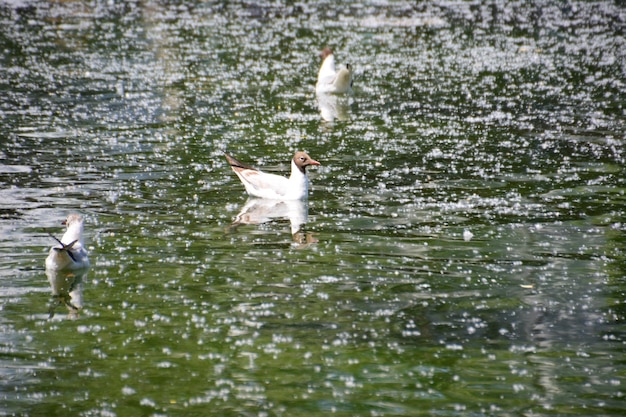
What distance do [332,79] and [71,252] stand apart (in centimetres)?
1431

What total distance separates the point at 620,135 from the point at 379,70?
9840mm

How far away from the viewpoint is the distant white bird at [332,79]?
24219mm

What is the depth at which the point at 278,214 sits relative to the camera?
14508 mm

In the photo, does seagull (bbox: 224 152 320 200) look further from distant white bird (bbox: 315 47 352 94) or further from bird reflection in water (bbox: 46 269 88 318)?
distant white bird (bbox: 315 47 352 94)

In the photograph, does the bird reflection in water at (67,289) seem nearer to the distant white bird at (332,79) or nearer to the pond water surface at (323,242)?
the pond water surface at (323,242)

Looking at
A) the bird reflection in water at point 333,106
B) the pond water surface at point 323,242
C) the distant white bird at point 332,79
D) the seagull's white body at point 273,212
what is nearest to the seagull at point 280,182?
the seagull's white body at point 273,212

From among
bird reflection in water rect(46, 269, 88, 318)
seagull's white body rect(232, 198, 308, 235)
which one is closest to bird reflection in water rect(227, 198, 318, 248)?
seagull's white body rect(232, 198, 308, 235)

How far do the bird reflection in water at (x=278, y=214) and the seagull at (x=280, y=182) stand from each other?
9 centimetres

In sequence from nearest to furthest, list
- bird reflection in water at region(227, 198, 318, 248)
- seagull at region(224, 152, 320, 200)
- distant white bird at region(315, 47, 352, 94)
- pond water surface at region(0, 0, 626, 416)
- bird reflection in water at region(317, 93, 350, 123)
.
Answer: pond water surface at region(0, 0, 626, 416)
bird reflection in water at region(227, 198, 318, 248)
seagull at region(224, 152, 320, 200)
bird reflection in water at region(317, 93, 350, 123)
distant white bird at region(315, 47, 352, 94)

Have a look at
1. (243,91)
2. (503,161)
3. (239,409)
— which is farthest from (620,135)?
(239,409)

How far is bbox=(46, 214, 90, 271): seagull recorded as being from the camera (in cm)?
1118

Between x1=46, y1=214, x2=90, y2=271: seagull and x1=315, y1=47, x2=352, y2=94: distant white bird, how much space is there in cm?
1329

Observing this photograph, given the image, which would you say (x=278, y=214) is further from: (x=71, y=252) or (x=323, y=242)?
(x=71, y=252)

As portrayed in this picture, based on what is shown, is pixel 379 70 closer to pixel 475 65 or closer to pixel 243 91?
pixel 475 65
